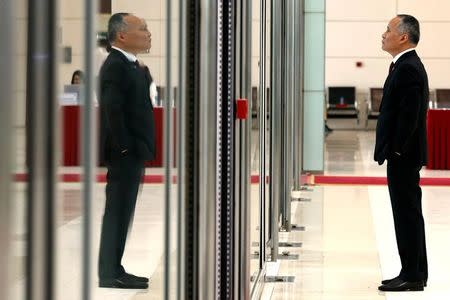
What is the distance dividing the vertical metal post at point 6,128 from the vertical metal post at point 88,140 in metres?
0.51

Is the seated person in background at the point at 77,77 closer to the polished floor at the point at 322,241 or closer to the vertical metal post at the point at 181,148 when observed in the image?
the polished floor at the point at 322,241

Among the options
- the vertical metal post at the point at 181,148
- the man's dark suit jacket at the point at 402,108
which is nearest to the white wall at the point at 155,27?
the vertical metal post at the point at 181,148

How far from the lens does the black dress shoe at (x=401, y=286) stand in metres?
6.62

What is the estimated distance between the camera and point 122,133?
2465mm

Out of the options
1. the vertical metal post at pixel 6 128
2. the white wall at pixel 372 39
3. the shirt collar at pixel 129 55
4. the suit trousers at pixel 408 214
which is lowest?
the suit trousers at pixel 408 214

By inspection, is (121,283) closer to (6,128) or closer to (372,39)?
(6,128)

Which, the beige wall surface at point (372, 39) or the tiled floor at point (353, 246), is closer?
the tiled floor at point (353, 246)

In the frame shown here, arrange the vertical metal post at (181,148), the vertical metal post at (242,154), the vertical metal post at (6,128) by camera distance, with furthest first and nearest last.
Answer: the vertical metal post at (242,154) < the vertical metal post at (181,148) < the vertical metal post at (6,128)

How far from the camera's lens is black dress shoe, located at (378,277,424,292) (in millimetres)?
6621

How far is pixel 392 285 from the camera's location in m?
6.65

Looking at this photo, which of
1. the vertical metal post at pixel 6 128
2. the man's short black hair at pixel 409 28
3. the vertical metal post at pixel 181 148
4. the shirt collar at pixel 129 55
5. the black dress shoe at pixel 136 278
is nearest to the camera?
the vertical metal post at pixel 6 128

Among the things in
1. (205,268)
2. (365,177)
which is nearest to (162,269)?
(205,268)

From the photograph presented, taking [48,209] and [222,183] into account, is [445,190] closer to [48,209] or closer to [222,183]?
[222,183]

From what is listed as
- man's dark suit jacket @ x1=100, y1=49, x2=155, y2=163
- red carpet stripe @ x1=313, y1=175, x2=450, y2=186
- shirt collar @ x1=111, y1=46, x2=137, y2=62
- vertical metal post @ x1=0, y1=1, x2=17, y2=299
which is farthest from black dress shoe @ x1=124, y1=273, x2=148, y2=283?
red carpet stripe @ x1=313, y1=175, x2=450, y2=186
